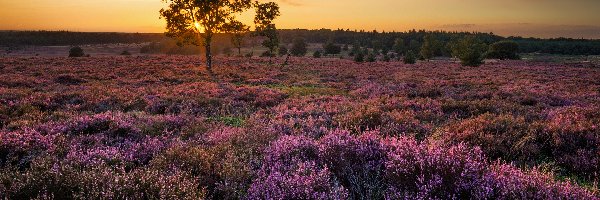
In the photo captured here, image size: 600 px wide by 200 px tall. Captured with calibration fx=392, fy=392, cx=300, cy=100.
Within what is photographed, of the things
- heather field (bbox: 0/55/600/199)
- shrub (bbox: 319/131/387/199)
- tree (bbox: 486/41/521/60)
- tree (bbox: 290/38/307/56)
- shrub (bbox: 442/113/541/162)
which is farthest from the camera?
tree (bbox: 290/38/307/56)

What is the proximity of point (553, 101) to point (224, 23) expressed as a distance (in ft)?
100

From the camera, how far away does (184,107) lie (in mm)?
13133

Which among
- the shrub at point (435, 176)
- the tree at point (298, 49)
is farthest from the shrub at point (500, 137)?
the tree at point (298, 49)

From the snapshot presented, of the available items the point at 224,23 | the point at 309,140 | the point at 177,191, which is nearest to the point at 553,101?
the point at 309,140

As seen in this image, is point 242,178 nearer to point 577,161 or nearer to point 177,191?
point 177,191

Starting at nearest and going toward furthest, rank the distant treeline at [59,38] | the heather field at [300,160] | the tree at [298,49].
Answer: the heather field at [300,160], the tree at [298,49], the distant treeline at [59,38]

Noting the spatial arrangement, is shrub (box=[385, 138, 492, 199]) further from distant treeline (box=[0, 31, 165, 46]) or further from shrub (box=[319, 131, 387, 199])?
distant treeline (box=[0, 31, 165, 46])

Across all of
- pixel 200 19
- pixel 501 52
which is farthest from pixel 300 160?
pixel 501 52

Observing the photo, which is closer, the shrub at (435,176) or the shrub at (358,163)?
the shrub at (435,176)

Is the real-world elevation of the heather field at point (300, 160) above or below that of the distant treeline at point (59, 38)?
below

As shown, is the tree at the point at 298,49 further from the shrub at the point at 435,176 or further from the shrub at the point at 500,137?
the shrub at the point at 435,176

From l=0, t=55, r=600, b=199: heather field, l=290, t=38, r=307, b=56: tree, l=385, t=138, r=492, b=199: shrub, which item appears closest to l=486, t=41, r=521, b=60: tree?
l=290, t=38, r=307, b=56: tree

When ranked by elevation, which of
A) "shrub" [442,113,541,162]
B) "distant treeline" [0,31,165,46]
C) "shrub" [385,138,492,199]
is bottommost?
"shrub" [442,113,541,162]

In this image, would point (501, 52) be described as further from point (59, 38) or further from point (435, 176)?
point (59, 38)
